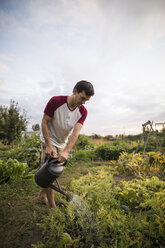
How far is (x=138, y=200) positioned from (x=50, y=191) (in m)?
1.32

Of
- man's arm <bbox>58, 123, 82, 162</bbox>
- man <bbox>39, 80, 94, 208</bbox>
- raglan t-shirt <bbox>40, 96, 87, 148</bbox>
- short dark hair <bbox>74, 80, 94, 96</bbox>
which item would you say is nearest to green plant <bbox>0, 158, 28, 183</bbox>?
man <bbox>39, 80, 94, 208</bbox>

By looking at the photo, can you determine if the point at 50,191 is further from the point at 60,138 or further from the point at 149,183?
the point at 149,183

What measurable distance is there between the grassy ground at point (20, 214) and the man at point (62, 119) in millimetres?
254

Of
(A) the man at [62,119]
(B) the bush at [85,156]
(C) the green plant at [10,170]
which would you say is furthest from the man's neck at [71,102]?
(B) the bush at [85,156]

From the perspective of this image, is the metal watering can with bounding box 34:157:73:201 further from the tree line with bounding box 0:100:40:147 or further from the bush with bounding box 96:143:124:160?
the tree line with bounding box 0:100:40:147

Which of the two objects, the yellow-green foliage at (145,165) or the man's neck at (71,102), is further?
the yellow-green foliage at (145,165)

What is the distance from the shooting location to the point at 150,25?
3.00m

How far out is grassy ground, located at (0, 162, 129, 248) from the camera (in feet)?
4.83

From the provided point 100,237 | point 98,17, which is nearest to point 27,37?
point 98,17

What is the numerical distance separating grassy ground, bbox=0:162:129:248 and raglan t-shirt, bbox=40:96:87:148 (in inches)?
35.4

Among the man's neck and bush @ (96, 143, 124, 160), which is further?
bush @ (96, 143, 124, 160)

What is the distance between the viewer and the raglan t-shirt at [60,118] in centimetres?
200

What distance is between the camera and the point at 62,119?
2.04 metres

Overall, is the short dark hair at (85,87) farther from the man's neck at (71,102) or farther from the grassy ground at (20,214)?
the grassy ground at (20,214)
